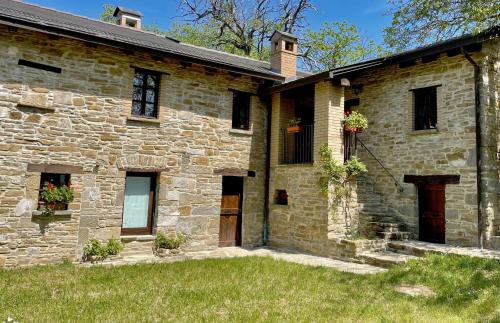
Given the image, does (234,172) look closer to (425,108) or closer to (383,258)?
(383,258)

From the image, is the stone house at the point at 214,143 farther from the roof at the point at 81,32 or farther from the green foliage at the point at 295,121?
the green foliage at the point at 295,121

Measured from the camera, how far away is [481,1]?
839 cm

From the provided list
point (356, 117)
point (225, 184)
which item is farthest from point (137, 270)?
point (356, 117)

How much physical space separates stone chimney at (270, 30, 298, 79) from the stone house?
1383 mm

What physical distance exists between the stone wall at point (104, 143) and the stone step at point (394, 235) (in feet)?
11.7

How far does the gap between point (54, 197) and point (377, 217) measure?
817 cm

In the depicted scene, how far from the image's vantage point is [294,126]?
10.7 meters

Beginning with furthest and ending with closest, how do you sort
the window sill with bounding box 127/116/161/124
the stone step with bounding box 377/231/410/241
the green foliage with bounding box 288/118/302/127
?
the green foliage with bounding box 288/118/302/127, the stone step with bounding box 377/231/410/241, the window sill with bounding box 127/116/161/124

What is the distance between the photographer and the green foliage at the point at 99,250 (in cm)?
818

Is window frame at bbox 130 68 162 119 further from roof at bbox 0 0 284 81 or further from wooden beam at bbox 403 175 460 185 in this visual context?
wooden beam at bbox 403 175 460 185

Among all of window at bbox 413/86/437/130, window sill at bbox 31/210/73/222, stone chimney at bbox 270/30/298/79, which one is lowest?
window sill at bbox 31/210/73/222

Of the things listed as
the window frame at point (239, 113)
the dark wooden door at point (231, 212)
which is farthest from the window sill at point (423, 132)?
the dark wooden door at point (231, 212)

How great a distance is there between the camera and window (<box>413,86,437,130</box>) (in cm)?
1011

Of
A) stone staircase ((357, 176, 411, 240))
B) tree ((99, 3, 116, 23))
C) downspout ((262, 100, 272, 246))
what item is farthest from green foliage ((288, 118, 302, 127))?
tree ((99, 3, 116, 23))
